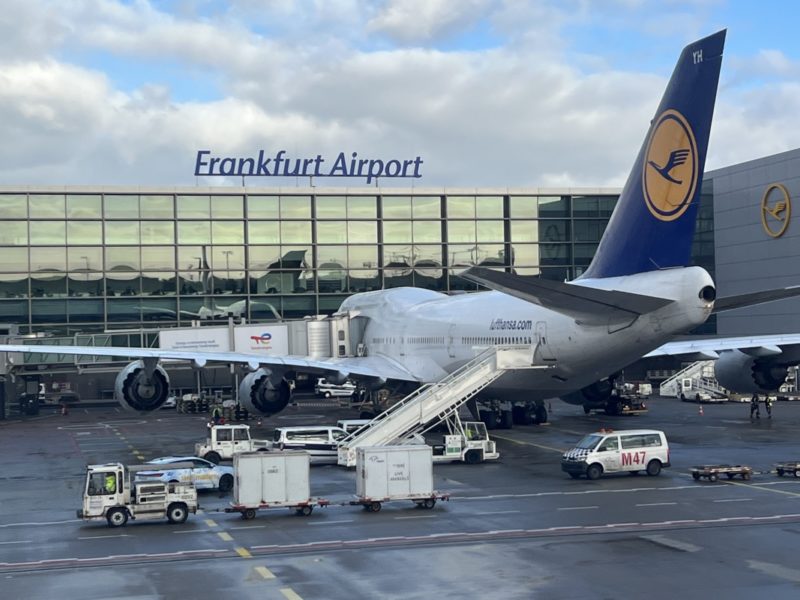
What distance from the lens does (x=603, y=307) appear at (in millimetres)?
39000

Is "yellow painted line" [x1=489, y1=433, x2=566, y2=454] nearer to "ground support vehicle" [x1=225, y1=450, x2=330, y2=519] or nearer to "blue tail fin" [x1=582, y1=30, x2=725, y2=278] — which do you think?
"blue tail fin" [x1=582, y1=30, x2=725, y2=278]

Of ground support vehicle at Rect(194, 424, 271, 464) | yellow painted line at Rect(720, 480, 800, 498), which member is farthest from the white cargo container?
ground support vehicle at Rect(194, 424, 271, 464)

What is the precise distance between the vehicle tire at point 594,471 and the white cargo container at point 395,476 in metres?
7.72

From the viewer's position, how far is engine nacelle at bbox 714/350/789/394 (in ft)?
183

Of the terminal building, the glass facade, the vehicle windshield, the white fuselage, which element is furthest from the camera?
the glass facade

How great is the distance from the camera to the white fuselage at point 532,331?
37.8m

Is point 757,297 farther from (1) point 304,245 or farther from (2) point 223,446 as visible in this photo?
(1) point 304,245

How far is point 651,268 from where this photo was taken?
1534 inches

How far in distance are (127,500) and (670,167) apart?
2146cm

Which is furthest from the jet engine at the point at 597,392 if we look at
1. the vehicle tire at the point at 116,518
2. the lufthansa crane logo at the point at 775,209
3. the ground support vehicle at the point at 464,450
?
the lufthansa crane logo at the point at 775,209

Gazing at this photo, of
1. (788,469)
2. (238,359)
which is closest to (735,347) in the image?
(788,469)

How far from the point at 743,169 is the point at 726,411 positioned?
94.3ft

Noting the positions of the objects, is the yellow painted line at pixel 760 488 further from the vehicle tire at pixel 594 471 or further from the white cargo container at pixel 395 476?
the white cargo container at pixel 395 476

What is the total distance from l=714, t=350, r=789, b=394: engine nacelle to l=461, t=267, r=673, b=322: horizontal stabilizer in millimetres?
19140
